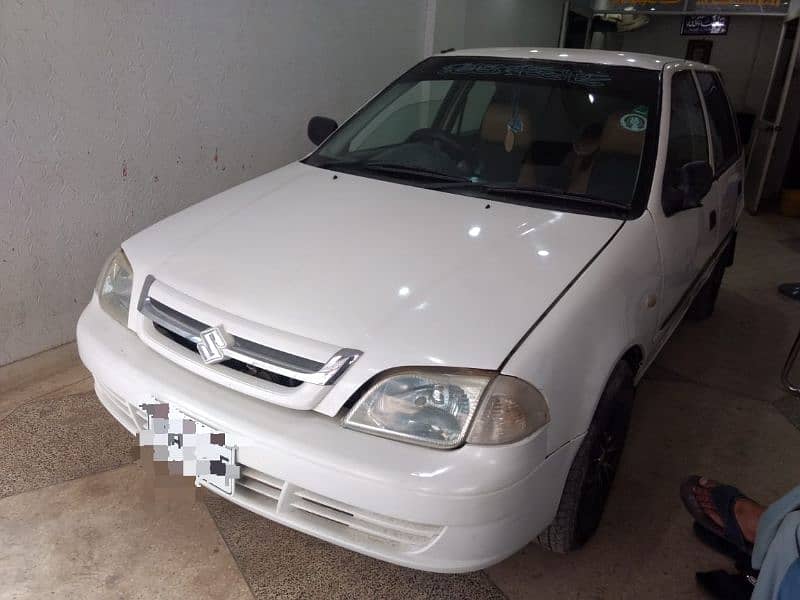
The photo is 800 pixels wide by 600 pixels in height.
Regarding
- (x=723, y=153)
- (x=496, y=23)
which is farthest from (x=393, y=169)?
(x=496, y=23)

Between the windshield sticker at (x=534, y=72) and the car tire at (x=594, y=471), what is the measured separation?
3.68ft

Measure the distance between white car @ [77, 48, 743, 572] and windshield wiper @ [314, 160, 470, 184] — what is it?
0.01 metres

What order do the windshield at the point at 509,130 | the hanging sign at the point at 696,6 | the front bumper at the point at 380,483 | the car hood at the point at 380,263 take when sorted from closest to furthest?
1. the front bumper at the point at 380,483
2. the car hood at the point at 380,263
3. the windshield at the point at 509,130
4. the hanging sign at the point at 696,6

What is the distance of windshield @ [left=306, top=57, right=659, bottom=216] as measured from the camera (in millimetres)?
2123

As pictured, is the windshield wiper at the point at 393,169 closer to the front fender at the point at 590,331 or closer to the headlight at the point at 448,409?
the front fender at the point at 590,331

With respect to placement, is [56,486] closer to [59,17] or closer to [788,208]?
[59,17]

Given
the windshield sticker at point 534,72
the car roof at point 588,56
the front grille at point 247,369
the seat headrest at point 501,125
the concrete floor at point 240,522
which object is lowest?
the concrete floor at point 240,522

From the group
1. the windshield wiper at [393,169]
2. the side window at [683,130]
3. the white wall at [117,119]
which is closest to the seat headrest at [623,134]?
the side window at [683,130]

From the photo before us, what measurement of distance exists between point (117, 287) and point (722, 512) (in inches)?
75.8

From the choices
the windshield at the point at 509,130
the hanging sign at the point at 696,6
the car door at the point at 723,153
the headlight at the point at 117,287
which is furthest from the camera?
the hanging sign at the point at 696,6

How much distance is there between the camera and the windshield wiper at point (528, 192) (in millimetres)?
1993

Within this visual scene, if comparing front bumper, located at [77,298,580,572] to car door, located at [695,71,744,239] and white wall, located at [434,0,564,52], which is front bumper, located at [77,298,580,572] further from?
white wall, located at [434,0,564,52]

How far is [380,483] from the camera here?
1.29m

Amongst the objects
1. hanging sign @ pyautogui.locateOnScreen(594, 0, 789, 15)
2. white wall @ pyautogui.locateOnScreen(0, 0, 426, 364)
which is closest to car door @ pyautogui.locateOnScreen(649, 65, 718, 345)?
white wall @ pyautogui.locateOnScreen(0, 0, 426, 364)
